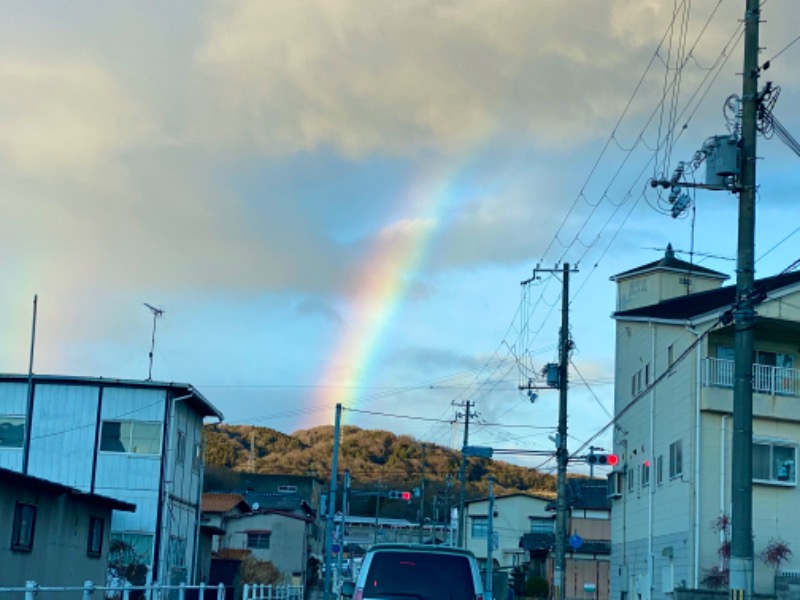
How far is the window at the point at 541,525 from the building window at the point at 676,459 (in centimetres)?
4959

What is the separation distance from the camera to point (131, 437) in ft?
126

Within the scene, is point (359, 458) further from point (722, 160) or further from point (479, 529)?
point (722, 160)

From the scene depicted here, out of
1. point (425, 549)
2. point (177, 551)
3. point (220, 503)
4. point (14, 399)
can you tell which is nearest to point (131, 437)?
point (14, 399)

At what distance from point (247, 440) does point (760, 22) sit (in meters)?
121

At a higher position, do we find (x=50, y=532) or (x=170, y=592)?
(x=50, y=532)

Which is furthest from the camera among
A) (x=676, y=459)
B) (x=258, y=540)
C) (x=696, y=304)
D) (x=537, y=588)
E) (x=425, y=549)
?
(x=258, y=540)

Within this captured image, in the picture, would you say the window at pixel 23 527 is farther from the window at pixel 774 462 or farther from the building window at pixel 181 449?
the window at pixel 774 462

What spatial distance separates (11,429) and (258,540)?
2966cm

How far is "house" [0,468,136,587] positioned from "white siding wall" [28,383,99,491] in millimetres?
5887

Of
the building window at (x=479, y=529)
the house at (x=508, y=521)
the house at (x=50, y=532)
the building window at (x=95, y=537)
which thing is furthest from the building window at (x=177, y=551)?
the house at (x=508, y=521)

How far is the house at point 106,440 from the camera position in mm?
37906

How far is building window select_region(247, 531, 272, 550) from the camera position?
65.8 m

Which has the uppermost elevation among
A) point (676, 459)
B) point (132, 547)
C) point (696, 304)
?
point (696, 304)

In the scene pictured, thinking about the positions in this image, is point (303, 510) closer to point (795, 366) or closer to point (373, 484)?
point (373, 484)
